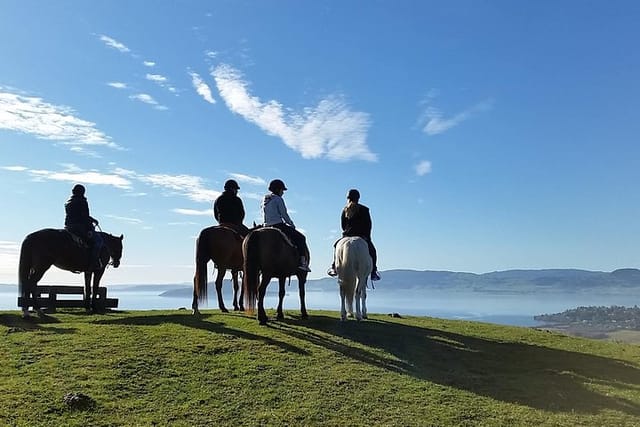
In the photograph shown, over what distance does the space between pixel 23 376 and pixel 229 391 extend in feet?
10.1

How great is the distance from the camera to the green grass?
7.14m

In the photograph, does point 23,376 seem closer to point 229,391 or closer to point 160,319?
point 229,391

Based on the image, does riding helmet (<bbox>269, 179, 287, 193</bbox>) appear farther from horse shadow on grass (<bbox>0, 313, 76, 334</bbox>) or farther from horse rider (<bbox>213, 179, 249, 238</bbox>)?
horse shadow on grass (<bbox>0, 313, 76, 334</bbox>)

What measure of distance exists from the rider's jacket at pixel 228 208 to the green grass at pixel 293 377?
11.4 ft

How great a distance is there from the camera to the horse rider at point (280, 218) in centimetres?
1284

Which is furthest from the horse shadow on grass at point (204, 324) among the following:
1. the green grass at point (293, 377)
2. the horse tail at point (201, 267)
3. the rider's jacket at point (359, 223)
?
the rider's jacket at point (359, 223)

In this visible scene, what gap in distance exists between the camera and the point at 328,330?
458 inches

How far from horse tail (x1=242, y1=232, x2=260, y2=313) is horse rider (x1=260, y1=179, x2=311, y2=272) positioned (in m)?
0.99

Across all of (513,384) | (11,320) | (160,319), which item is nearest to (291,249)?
(160,319)

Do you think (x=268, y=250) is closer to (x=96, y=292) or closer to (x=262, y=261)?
(x=262, y=261)

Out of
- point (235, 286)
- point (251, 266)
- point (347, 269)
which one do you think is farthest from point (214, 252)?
point (347, 269)

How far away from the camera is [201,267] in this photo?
13.7 m

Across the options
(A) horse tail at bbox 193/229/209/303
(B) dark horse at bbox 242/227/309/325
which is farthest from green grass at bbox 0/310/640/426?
(A) horse tail at bbox 193/229/209/303

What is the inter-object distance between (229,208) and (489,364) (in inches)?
312
